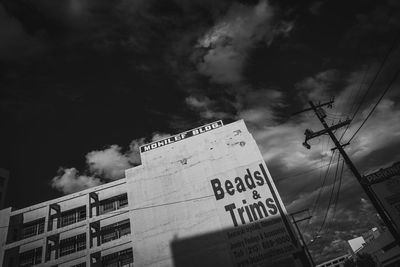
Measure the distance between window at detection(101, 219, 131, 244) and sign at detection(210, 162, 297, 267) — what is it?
1169 centimetres

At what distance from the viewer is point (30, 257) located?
93.0ft

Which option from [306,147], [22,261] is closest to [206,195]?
[306,147]

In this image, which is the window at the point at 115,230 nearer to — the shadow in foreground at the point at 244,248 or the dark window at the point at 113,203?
the dark window at the point at 113,203

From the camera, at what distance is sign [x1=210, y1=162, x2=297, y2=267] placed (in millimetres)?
22375

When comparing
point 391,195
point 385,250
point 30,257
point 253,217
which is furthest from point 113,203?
point 385,250

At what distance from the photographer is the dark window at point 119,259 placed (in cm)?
2717

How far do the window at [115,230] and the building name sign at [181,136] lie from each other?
362 inches

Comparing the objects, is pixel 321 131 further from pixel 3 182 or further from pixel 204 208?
pixel 3 182

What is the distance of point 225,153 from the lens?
28.8 metres

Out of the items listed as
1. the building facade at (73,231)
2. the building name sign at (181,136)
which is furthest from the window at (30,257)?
the building name sign at (181,136)

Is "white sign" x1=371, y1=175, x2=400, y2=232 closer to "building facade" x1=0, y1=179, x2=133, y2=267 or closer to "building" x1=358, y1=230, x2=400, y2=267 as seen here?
"building" x1=358, y1=230, x2=400, y2=267

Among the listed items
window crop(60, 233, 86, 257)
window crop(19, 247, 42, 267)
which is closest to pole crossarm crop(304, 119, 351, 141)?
window crop(60, 233, 86, 257)

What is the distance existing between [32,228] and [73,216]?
5.14 metres

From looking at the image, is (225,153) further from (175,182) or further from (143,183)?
(143,183)
